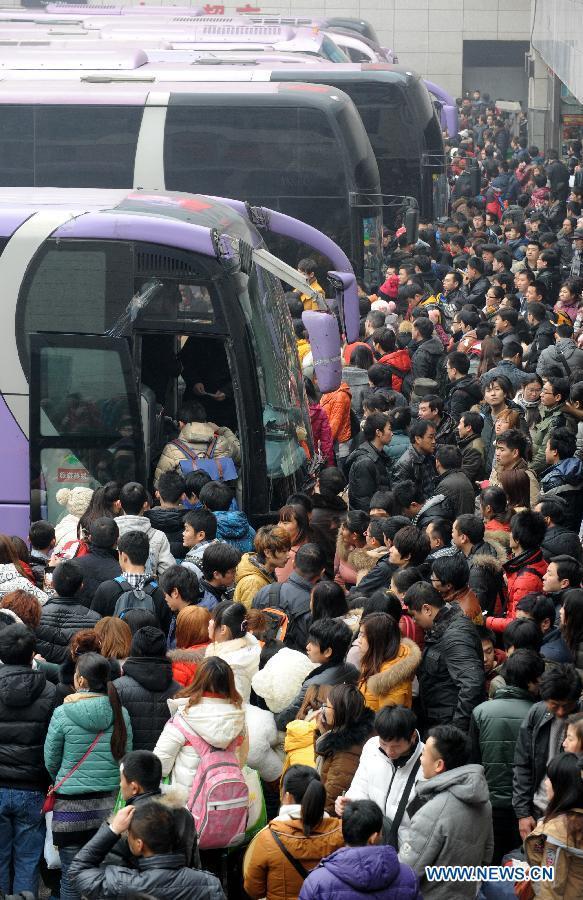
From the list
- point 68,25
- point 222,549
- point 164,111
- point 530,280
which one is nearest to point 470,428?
point 222,549

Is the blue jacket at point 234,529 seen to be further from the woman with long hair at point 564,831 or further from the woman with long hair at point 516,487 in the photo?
the woman with long hair at point 564,831

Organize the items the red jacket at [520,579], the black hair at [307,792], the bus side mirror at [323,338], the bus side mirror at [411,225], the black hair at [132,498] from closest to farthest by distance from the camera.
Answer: the black hair at [307,792]
the red jacket at [520,579]
the black hair at [132,498]
the bus side mirror at [323,338]
the bus side mirror at [411,225]

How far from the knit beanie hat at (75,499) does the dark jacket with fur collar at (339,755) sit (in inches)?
142

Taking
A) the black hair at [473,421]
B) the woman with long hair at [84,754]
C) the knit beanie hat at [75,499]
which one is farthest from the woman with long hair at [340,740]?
the black hair at [473,421]

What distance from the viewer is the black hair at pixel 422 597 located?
7.25 metres

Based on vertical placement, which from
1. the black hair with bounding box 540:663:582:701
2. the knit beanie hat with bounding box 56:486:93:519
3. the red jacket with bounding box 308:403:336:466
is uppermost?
the black hair with bounding box 540:663:582:701

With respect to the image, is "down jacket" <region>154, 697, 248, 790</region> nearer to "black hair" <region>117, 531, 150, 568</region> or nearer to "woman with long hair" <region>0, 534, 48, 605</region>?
"woman with long hair" <region>0, 534, 48, 605</region>

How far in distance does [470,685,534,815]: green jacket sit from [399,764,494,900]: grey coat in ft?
2.64

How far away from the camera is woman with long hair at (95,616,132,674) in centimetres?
687

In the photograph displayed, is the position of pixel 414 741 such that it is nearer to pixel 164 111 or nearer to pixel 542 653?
pixel 542 653

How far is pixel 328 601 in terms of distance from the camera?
728 cm

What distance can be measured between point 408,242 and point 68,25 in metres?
13.0

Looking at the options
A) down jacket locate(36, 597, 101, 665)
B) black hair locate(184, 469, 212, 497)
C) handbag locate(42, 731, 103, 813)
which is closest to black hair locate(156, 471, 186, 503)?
black hair locate(184, 469, 212, 497)

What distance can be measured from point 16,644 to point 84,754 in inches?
22.8
